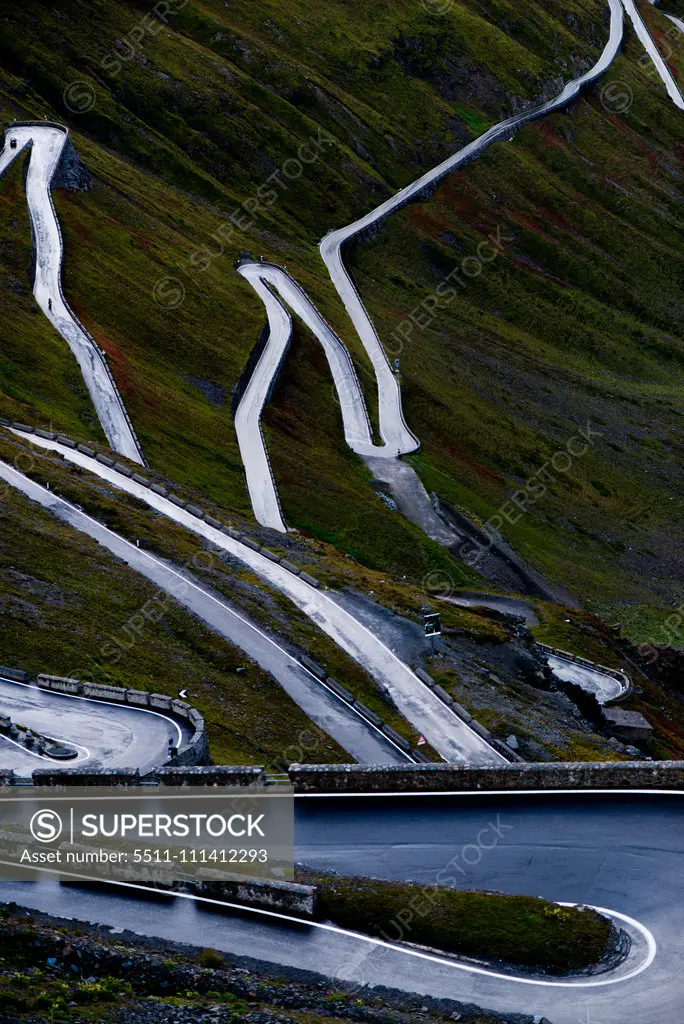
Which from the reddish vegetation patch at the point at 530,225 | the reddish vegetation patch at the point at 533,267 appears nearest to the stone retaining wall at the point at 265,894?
the reddish vegetation patch at the point at 533,267

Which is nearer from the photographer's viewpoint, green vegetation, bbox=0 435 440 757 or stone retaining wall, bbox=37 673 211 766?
stone retaining wall, bbox=37 673 211 766

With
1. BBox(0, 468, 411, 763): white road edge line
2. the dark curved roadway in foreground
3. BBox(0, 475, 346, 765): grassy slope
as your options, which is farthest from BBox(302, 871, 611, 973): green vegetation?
BBox(0, 468, 411, 763): white road edge line

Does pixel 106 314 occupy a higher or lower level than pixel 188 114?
lower

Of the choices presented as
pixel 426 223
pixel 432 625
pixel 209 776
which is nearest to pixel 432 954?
pixel 209 776

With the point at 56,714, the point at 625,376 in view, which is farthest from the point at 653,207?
the point at 56,714

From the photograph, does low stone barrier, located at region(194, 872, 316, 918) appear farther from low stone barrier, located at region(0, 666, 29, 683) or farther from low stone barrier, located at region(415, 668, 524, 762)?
low stone barrier, located at region(415, 668, 524, 762)

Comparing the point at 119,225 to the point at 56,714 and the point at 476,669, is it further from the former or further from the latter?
the point at 56,714
